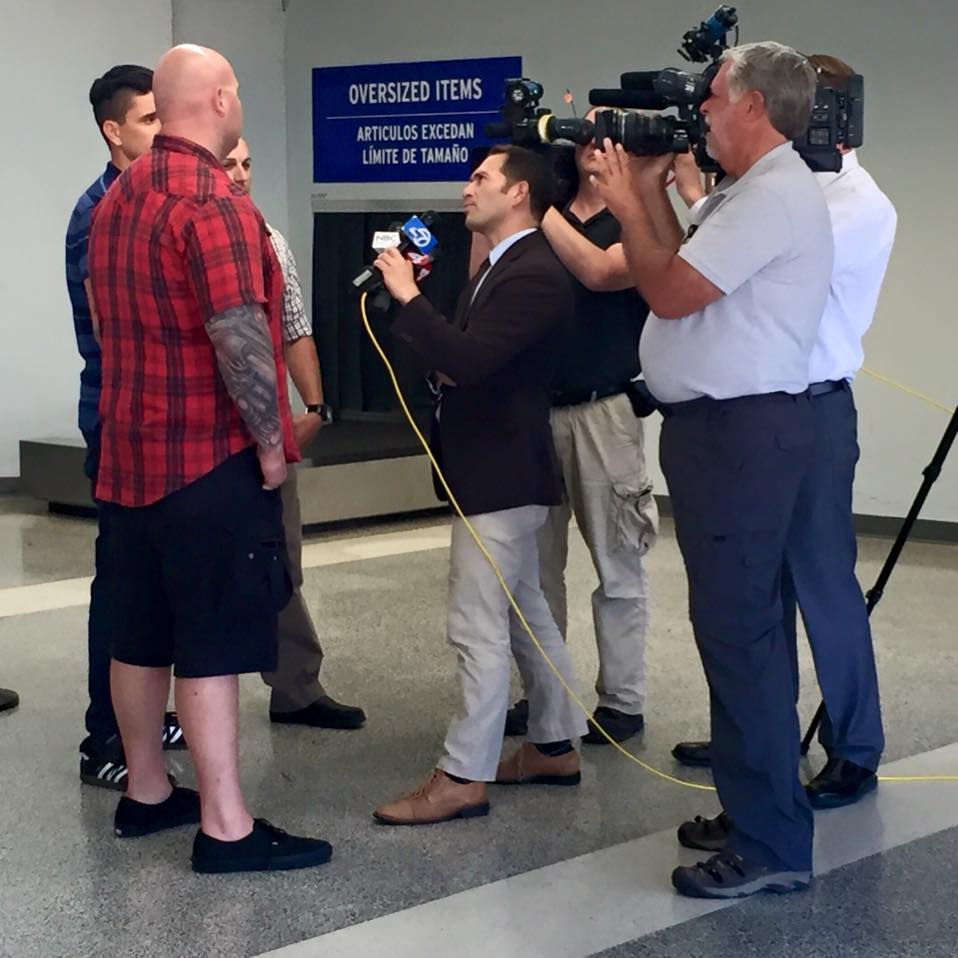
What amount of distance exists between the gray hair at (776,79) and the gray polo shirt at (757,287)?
0.06 meters

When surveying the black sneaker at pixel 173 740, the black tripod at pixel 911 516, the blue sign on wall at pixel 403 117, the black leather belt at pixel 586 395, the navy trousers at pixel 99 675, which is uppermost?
the blue sign on wall at pixel 403 117

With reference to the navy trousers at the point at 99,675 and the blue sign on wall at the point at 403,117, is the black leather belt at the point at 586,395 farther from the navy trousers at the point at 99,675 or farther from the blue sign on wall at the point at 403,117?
the blue sign on wall at the point at 403,117

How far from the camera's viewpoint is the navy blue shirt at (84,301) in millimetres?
3459

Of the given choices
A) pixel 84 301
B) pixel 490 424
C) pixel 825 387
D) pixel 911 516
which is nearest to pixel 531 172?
pixel 490 424

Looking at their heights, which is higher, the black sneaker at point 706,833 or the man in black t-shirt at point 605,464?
the man in black t-shirt at point 605,464

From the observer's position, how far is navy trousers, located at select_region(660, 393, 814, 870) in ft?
9.12

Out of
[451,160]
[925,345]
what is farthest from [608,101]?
[451,160]

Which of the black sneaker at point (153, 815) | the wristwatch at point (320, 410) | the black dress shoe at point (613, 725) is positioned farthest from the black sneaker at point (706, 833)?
the wristwatch at point (320, 410)

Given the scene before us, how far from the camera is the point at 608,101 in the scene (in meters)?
3.23

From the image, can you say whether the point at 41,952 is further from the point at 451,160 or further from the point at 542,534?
the point at 451,160

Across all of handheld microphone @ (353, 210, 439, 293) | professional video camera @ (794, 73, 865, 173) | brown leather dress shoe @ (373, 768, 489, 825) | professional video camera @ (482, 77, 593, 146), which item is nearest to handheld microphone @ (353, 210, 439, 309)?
handheld microphone @ (353, 210, 439, 293)

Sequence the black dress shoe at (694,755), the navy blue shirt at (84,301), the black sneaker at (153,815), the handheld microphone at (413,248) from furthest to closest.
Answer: the black dress shoe at (694,755), the navy blue shirt at (84,301), the handheld microphone at (413,248), the black sneaker at (153,815)

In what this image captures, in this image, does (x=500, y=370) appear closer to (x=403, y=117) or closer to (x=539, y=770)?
(x=539, y=770)

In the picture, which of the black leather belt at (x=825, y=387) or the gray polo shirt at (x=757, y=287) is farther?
the black leather belt at (x=825, y=387)
